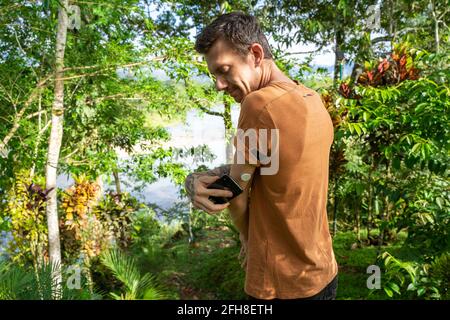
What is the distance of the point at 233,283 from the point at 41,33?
4.17m

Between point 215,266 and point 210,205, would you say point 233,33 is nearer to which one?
point 210,205

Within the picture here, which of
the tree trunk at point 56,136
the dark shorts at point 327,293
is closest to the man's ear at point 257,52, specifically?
the dark shorts at point 327,293

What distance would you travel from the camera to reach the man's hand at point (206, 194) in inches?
40.0

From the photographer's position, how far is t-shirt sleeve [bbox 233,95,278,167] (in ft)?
3.14

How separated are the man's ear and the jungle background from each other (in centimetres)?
161

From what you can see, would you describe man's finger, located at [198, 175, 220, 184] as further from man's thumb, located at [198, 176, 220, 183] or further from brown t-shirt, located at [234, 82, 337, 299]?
brown t-shirt, located at [234, 82, 337, 299]

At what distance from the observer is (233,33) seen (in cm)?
103

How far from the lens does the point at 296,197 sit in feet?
3.39
